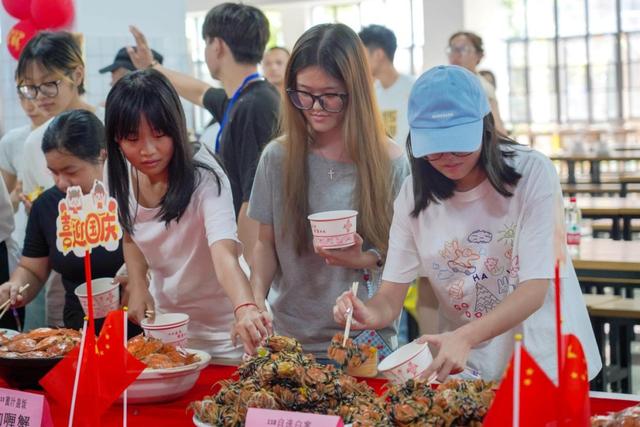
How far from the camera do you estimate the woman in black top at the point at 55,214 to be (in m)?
2.54

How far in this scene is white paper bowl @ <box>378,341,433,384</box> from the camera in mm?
1619

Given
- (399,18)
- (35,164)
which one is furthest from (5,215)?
(399,18)

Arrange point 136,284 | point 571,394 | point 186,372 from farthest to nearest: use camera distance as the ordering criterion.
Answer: point 136,284 → point 186,372 → point 571,394

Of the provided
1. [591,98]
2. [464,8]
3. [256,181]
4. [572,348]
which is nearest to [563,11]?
[591,98]

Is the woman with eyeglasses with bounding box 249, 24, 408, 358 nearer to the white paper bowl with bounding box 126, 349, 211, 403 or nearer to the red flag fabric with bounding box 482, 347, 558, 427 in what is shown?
the white paper bowl with bounding box 126, 349, 211, 403

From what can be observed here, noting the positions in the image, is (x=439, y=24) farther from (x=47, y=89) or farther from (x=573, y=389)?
(x=573, y=389)

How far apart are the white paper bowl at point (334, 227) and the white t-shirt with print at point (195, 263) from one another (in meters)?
0.29

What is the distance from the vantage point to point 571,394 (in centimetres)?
121

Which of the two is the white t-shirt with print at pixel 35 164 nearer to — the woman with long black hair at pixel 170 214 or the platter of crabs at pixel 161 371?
the woman with long black hair at pixel 170 214

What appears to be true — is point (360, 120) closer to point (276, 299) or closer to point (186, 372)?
point (276, 299)

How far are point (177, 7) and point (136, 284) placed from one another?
3346mm

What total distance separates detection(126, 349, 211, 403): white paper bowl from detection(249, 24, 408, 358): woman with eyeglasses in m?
0.41

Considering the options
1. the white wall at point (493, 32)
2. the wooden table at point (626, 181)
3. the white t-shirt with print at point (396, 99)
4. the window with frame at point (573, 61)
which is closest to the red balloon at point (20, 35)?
the white t-shirt with print at point (396, 99)

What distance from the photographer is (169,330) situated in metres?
2.00
